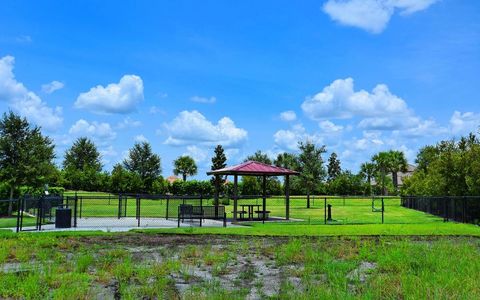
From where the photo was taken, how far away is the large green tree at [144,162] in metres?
70.7

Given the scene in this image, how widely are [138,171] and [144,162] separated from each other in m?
1.56

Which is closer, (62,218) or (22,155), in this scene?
(62,218)

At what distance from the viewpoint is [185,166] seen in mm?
90625

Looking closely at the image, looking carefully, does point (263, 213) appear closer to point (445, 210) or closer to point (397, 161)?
point (445, 210)

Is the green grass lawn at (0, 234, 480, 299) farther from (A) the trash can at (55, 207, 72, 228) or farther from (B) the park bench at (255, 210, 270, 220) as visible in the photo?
(B) the park bench at (255, 210, 270, 220)

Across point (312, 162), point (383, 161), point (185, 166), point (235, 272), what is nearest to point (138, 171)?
point (185, 166)

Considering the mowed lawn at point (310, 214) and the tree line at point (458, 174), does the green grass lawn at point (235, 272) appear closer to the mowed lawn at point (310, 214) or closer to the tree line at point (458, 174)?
the mowed lawn at point (310, 214)

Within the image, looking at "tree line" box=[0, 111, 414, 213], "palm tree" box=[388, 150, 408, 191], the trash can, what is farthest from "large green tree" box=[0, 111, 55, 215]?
"palm tree" box=[388, 150, 408, 191]

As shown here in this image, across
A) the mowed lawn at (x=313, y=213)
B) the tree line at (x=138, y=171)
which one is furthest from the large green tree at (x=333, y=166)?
the mowed lawn at (x=313, y=213)

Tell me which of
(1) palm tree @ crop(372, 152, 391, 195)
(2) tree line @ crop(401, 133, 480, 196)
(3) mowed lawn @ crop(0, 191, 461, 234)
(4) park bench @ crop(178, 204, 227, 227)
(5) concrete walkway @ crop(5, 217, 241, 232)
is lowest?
(5) concrete walkway @ crop(5, 217, 241, 232)

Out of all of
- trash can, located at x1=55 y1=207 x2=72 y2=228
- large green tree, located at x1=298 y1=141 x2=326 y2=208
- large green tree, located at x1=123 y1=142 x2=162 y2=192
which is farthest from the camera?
large green tree, located at x1=123 y1=142 x2=162 y2=192

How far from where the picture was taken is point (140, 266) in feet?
30.8

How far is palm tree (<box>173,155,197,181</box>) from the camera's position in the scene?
90562 mm

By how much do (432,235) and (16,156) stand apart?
22526 mm
